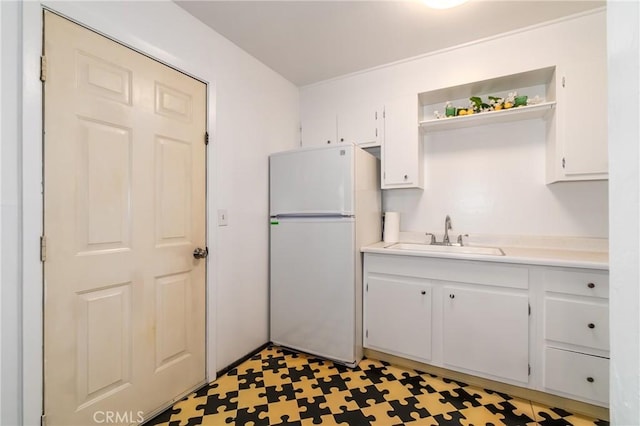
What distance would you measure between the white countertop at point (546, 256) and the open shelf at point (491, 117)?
949 mm

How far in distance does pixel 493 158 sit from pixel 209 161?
2.22 metres

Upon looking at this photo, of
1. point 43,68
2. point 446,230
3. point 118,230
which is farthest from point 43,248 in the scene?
point 446,230

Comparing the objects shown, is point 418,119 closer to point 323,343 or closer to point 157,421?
point 323,343

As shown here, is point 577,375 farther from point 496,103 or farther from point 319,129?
point 319,129

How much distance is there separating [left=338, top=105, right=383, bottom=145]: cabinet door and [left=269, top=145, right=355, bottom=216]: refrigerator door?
0.54m

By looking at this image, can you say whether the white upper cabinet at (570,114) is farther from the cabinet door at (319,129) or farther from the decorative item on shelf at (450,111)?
the cabinet door at (319,129)

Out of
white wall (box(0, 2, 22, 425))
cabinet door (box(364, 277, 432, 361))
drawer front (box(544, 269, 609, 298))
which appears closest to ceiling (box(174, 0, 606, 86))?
white wall (box(0, 2, 22, 425))

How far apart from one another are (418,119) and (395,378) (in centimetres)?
200

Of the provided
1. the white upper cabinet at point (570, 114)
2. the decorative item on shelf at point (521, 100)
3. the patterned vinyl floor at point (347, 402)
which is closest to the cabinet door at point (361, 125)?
the white upper cabinet at point (570, 114)

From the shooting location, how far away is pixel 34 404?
1.22 metres

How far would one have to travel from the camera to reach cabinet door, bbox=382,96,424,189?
239 centimetres

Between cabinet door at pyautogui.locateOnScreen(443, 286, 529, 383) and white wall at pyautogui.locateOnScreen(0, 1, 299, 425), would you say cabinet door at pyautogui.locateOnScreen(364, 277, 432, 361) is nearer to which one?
cabinet door at pyautogui.locateOnScreen(443, 286, 529, 383)

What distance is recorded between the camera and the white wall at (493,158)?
2.02 m

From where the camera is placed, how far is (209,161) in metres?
1.98
